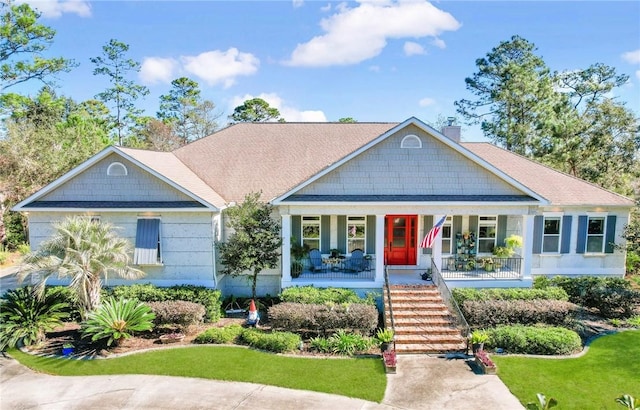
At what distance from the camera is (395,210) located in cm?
1645

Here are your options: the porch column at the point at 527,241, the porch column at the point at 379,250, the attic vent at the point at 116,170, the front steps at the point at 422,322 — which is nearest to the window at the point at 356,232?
the porch column at the point at 379,250

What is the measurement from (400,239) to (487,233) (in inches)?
161

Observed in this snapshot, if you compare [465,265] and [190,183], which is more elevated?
[190,183]

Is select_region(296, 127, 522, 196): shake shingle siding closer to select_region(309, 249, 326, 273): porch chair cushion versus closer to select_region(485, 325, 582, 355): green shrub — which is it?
select_region(309, 249, 326, 273): porch chair cushion

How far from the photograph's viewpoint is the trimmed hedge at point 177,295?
15242 millimetres

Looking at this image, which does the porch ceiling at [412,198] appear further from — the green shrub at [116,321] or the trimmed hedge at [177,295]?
the green shrub at [116,321]

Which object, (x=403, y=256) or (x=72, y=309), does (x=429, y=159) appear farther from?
(x=72, y=309)

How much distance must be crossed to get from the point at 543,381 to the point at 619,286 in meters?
8.69

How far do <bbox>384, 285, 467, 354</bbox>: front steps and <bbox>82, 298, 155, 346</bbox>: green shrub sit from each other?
817 cm

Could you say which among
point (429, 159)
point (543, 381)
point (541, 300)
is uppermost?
point (429, 159)

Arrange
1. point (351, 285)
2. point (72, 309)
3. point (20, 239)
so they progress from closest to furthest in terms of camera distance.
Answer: point (72, 309) → point (351, 285) → point (20, 239)

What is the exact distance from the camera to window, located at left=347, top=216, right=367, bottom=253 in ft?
61.3

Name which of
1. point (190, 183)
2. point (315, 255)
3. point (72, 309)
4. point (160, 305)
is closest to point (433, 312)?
point (315, 255)

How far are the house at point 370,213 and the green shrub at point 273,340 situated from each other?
3.56m
